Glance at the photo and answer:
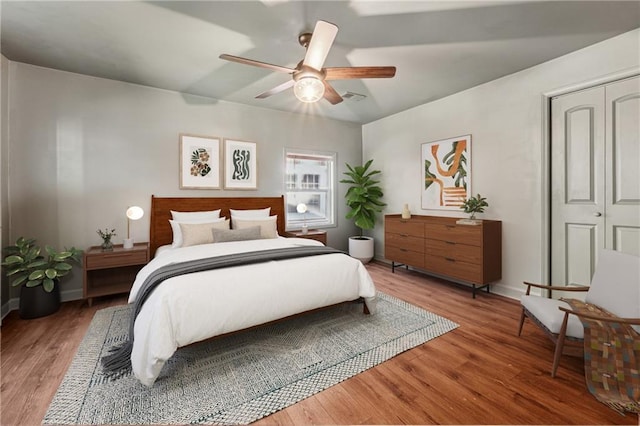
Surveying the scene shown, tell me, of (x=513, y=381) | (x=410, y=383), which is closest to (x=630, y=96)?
(x=513, y=381)

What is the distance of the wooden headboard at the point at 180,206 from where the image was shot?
378 cm

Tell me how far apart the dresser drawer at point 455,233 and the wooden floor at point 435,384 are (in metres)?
0.98

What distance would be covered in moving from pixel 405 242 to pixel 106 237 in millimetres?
4119

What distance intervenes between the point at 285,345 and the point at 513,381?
1.68 m

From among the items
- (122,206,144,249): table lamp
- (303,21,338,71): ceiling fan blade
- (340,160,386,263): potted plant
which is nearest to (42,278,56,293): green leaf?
(122,206,144,249): table lamp

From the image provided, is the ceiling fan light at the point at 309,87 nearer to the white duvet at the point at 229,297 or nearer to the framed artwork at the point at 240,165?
the white duvet at the point at 229,297

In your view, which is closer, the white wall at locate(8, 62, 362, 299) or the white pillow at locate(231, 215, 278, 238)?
the white wall at locate(8, 62, 362, 299)

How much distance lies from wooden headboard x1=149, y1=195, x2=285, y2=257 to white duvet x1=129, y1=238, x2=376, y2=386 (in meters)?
1.18

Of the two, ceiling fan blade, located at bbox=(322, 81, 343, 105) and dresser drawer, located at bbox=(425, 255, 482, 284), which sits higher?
ceiling fan blade, located at bbox=(322, 81, 343, 105)

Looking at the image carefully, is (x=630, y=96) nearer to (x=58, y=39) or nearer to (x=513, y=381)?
(x=513, y=381)

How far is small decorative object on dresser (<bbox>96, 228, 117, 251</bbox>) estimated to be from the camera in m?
3.32

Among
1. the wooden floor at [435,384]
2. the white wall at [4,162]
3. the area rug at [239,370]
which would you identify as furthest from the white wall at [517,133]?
the white wall at [4,162]

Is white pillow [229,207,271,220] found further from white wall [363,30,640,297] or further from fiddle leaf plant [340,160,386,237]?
white wall [363,30,640,297]

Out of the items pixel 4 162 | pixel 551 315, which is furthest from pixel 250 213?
pixel 551 315
